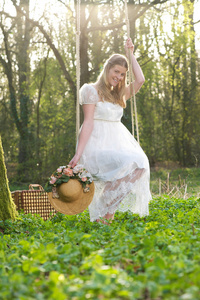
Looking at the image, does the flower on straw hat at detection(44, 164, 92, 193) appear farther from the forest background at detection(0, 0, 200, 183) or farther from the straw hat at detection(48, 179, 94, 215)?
the forest background at detection(0, 0, 200, 183)

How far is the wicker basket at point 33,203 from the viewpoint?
17.7 ft

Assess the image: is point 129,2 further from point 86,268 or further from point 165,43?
point 86,268

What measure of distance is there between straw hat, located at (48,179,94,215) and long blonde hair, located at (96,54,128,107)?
0.94 meters

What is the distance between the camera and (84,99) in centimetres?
416

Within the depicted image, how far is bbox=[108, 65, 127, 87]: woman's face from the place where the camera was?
4.18 m

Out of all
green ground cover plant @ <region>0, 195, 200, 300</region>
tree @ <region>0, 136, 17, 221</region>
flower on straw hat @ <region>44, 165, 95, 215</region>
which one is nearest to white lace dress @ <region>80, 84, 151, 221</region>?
flower on straw hat @ <region>44, 165, 95, 215</region>

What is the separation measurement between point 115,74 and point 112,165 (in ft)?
3.10

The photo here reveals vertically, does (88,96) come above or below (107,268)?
above

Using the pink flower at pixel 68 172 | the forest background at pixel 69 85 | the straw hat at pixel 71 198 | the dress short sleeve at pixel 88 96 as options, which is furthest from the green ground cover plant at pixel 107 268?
the forest background at pixel 69 85

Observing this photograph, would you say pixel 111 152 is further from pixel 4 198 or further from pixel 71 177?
pixel 4 198

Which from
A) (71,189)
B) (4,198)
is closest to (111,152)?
(71,189)

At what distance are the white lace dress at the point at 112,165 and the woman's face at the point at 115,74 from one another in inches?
7.9

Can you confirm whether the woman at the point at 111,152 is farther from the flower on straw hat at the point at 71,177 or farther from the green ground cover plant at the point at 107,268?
the green ground cover plant at the point at 107,268

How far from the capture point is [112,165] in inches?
157
